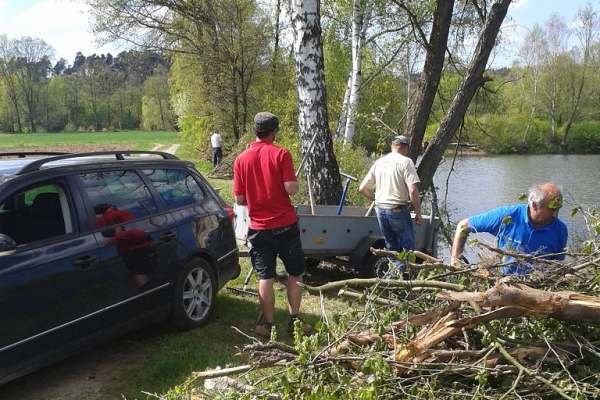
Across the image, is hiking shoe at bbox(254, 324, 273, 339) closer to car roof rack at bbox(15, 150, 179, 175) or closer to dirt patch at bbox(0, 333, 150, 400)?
dirt patch at bbox(0, 333, 150, 400)

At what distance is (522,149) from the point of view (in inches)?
1628

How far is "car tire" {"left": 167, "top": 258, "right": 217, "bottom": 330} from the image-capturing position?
5117 millimetres

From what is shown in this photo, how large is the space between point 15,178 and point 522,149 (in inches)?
1637

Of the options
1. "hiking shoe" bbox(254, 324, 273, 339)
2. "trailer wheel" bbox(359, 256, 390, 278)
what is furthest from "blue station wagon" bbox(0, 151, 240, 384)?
"trailer wheel" bbox(359, 256, 390, 278)

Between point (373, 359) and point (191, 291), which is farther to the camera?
point (191, 291)

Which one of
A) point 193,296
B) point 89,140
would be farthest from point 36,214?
point 89,140

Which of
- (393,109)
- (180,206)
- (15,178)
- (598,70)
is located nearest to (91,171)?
(15,178)

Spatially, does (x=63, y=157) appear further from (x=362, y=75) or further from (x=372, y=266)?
(x=362, y=75)

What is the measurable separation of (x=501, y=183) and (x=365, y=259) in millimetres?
16158

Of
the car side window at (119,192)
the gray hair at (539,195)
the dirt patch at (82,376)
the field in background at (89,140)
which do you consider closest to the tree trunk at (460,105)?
the gray hair at (539,195)

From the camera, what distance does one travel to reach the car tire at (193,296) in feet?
16.8

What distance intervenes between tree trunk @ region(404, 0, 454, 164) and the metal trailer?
2.29 m

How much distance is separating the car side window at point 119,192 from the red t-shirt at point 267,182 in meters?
0.88

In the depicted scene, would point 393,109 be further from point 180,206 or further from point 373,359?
point 373,359
